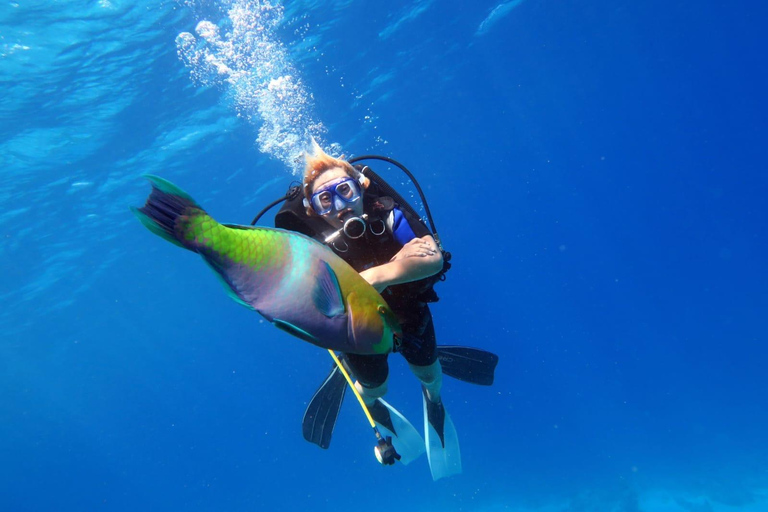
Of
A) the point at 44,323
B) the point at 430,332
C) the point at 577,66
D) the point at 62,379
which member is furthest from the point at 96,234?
the point at 62,379

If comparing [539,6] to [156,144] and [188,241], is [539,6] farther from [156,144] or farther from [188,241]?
[188,241]

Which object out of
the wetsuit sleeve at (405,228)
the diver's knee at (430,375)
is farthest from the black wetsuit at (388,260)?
the diver's knee at (430,375)

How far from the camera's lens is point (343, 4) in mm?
15984

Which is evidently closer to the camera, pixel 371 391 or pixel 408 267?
pixel 408 267

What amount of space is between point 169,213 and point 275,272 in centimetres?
24

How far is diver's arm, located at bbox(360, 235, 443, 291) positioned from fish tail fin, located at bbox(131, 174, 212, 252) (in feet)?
3.13

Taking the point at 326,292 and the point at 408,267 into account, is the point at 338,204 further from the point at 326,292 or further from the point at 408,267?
the point at 326,292

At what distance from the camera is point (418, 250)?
1970 mm

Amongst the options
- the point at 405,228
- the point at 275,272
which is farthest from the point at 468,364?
the point at 275,272

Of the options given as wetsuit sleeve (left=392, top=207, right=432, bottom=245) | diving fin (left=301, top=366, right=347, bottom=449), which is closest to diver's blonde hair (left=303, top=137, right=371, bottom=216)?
wetsuit sleeve (left=392, top=207, right=432, bottom=245)

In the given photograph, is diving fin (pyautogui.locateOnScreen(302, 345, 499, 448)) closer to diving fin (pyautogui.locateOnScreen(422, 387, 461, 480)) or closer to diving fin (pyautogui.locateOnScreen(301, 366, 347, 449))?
diving fin (pyautogui.locateOnScreen(301, 366, 347, 449))

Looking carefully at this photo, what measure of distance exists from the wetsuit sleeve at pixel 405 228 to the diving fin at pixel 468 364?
3.68 metres

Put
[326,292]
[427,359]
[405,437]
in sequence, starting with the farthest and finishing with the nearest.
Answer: [405,437] → [427,359] → [326,292]

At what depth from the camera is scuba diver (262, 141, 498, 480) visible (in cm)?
207
